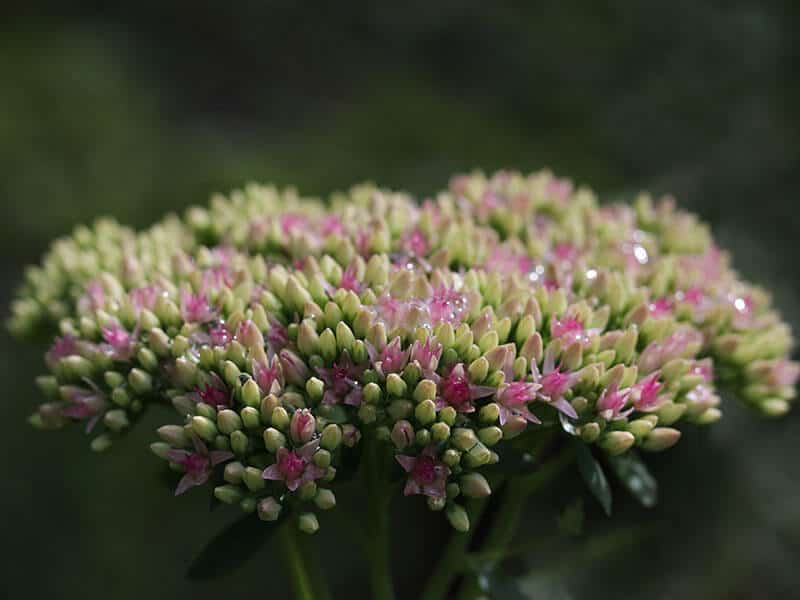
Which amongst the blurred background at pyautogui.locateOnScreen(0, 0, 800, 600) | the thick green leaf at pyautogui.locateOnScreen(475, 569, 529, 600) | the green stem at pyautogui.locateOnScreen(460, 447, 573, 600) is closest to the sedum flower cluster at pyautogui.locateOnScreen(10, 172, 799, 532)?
the green stem at pyautogui.locateOnScreen(460, 447, 573, 600)

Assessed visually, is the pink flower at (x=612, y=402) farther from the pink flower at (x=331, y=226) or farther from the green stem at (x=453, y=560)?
the pink flower at (x=331, y=226)

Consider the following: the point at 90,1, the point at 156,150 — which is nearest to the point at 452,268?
the point at 156,150

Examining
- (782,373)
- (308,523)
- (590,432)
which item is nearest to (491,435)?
(590,432)

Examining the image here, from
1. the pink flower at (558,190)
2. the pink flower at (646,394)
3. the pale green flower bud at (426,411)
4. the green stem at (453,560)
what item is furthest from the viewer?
the pink flower at (558,190)

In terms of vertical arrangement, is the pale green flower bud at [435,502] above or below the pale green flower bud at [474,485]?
below

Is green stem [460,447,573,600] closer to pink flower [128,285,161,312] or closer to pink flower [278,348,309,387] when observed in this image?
pink flower [278,348,309,387]

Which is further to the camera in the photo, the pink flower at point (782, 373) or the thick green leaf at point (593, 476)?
the pink flower at point (782, 373)

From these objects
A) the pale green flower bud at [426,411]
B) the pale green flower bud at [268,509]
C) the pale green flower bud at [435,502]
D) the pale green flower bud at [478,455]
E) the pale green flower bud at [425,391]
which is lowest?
the pale green flower bud at [268,509]

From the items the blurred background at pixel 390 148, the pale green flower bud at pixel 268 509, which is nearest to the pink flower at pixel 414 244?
the pale green flower bud at pixel 268 509
